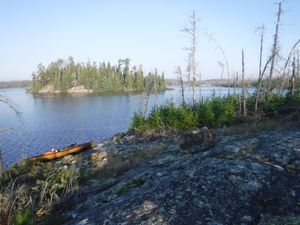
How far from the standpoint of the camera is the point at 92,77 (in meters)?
156

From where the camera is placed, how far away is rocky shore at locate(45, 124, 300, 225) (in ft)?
15.9

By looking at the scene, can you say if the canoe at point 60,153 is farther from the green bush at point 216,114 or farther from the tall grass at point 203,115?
the green bush at point 216,114

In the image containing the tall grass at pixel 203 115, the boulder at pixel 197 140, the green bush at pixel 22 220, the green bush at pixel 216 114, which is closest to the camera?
the green bush at pixel 22 220

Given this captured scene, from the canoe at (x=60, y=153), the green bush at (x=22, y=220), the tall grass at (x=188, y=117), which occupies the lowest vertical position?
the canoe at (x=60, y=153)

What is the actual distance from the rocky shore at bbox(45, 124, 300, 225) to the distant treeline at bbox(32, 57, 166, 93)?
467 ft

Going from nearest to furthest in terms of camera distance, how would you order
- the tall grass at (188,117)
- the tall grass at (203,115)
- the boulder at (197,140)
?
the boulder at (197,140)
the tall grass at (203,115)
the tall grass at (188,117)

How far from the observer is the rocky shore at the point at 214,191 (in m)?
4.84

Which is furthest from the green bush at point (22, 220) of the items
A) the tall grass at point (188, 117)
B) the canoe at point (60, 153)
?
the tall grass at point (188, 117)

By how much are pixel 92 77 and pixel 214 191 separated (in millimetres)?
154494

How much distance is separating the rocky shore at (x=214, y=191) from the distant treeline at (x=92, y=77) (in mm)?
A: 142354

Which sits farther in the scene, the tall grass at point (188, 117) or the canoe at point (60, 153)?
the tall grass at point (188, 117)

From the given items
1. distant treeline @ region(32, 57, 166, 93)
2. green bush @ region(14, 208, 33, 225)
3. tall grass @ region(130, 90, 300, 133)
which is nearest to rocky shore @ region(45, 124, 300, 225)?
green bush @ region(14, 208, 33, 225)

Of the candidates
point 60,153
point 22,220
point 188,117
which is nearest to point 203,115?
point 188,117

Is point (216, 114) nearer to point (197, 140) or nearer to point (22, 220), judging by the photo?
point (197, 140)
